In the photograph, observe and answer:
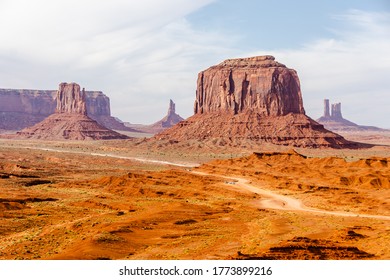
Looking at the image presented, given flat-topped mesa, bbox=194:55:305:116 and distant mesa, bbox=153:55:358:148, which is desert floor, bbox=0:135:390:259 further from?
flat-topped mesa, bbox=194:55:305:116

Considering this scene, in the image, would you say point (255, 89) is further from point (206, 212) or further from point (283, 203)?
point (206, 212)

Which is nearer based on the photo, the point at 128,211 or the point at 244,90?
the point at 128,211

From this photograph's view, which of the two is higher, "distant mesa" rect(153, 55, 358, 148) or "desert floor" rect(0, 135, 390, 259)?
"distant mesa" rect(153, 55, 358, 148)

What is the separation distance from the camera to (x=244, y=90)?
180 m

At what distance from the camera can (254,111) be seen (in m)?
178

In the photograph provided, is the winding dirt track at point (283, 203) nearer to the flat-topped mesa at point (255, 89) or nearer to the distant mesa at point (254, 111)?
the distant mesa at point (254, 111)

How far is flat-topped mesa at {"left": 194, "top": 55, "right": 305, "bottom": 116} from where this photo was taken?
177000 millimetres

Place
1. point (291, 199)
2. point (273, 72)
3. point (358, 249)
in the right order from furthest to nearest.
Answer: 1. point (273, 72)
2. point (291, 199)
3. point (358, 249)

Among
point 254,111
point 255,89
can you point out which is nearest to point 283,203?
point 254,111

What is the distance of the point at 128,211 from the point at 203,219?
29.4ft

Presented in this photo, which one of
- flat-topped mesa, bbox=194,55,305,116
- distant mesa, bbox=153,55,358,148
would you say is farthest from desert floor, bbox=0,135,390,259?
flat-topped mesa, bbox=194,55,305,116

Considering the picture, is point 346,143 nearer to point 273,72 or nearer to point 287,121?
point 287,121

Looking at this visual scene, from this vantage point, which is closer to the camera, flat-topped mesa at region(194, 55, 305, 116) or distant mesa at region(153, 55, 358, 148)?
distant mesa at region(153, 55, 358, 148)
